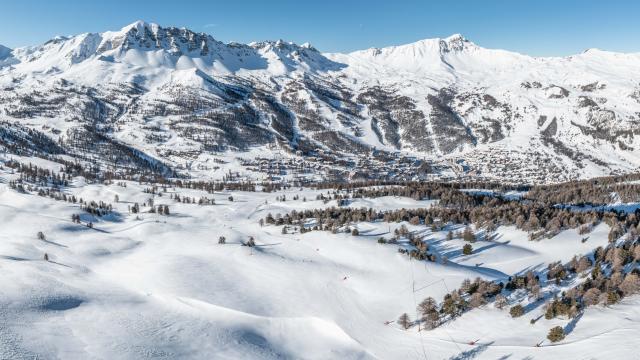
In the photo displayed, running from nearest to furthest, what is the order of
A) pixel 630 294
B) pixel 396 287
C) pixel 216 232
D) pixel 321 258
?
pixel 630 294, pixel 396 287, pixel 321 258, pixel 216 232

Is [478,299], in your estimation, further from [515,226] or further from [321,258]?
[515,226]

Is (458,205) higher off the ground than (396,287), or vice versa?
(458,205)

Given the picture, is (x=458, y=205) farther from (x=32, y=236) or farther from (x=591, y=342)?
(x=32, y=236)

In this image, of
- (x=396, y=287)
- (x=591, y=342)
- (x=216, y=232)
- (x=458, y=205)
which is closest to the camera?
(x=591, y=342)

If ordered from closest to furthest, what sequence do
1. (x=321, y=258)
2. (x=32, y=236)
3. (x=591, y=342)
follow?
1. (x=591, y=342)
2. (x=321, y=258)
3. (x=32, y=236)

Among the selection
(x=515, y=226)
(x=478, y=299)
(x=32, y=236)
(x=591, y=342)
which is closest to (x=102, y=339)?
(x=478, y=299)

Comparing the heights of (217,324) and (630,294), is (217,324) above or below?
below

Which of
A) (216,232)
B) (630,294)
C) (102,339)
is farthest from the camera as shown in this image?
(216,232)

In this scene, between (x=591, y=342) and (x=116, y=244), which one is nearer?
(x=591, y=342)

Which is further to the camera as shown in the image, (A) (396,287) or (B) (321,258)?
(B) (321,258)

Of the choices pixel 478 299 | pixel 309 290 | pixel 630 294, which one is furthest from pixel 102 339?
pixel 630 294
